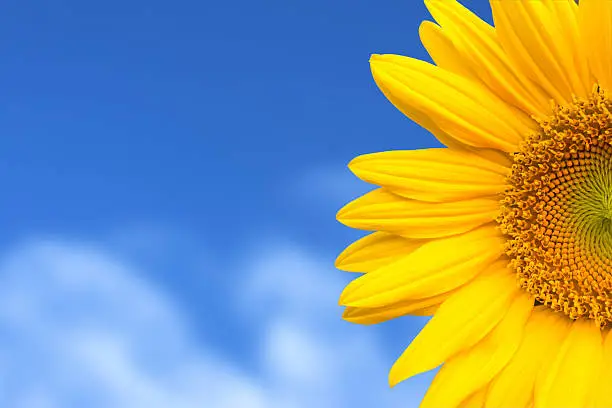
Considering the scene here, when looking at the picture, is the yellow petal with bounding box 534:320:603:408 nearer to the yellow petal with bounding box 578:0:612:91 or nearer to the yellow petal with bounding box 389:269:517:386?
the yellow petal with bounding box 389:269:517:386

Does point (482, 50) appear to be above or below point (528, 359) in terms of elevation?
above

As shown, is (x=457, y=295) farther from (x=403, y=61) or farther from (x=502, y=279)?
(x=403, y=61)

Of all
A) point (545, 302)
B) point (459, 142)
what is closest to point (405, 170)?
point (459, 142)

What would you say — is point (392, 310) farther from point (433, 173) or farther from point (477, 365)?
point (433, 173)

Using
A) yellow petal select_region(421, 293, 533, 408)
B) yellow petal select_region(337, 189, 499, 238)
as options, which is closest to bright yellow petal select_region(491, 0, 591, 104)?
yellow petal select_region(337, 189, 499, 238)

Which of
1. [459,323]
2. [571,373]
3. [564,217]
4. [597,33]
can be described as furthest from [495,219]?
[597,33]
